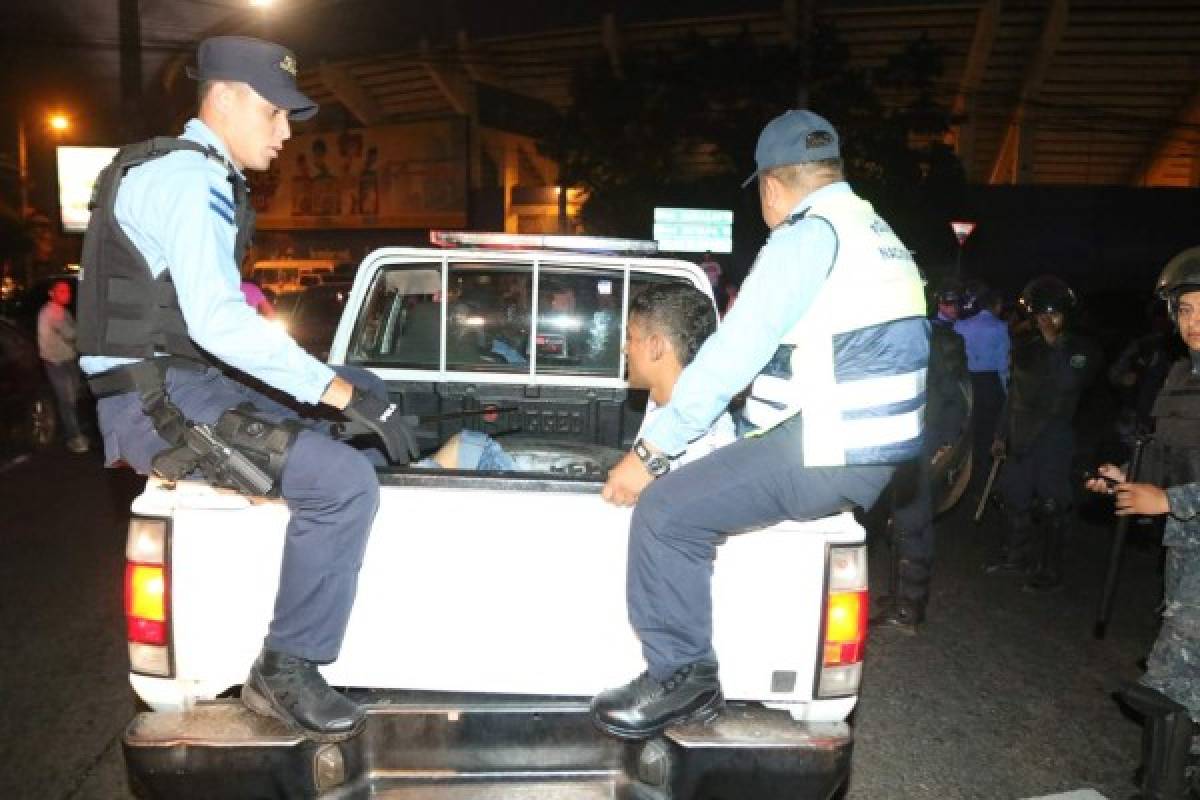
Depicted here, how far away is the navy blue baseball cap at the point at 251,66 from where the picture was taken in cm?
249

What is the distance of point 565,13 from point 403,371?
26460 millimetres

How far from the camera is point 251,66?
2.50 meters

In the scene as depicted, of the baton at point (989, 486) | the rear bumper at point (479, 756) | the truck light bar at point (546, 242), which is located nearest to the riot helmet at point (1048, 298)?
the baton at point (989, 486)

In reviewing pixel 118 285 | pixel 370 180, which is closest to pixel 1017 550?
pixel 118 285

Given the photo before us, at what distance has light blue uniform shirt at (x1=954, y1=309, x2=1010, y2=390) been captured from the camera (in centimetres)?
761

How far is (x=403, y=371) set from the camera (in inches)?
182

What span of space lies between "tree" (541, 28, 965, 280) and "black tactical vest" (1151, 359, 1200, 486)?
19.1 m

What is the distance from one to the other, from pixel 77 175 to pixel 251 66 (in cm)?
2037

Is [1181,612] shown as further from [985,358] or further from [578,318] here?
[985,358]

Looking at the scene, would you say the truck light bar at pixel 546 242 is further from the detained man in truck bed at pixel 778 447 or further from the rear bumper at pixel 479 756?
the rear bumper at pixel 479 756

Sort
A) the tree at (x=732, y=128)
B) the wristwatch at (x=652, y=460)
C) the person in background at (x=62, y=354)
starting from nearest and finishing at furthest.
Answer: the wristwatch at (x=652, y=460)
the person in background at (x=62, y=354)
the tree at (x=732, y=128)

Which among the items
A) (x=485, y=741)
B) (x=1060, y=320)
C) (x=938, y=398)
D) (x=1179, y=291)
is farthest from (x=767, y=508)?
(x=1060, y=320)

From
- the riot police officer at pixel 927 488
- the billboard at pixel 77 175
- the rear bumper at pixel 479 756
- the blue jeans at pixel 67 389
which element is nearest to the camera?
the rear bumper at pixel 479 756

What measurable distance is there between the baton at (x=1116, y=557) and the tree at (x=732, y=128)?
18062 mm
